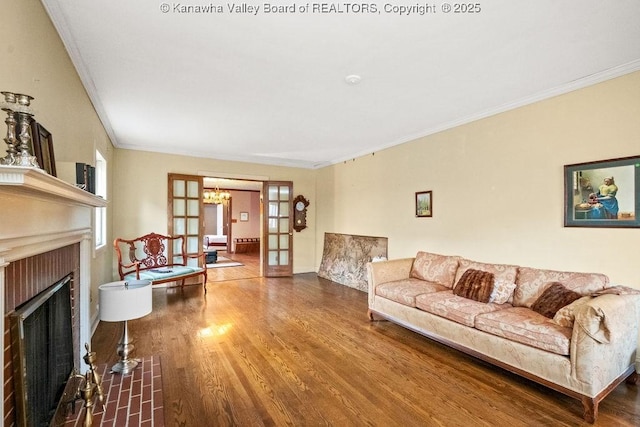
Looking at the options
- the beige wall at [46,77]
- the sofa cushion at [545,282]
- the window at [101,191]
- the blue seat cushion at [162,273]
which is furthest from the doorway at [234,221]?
the sofa cushion at [545,282]

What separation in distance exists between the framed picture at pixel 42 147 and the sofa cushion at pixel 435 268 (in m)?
3.71

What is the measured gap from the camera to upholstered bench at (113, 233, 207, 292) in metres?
4.57

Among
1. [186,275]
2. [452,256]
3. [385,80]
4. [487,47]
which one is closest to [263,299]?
[186,275]

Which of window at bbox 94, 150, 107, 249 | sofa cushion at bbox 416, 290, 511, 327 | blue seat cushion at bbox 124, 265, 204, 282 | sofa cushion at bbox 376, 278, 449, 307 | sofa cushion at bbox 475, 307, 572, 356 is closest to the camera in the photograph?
sofa cushion at bbox 475, 307, 572, 356

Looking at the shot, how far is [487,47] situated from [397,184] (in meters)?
2.76

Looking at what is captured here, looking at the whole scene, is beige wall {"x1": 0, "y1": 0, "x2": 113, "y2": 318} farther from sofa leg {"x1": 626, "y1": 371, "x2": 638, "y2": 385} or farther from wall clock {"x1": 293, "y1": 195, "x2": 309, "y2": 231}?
sofa leg {"x1": 626, "y1": 371, "x2": 638, "y2": 385}

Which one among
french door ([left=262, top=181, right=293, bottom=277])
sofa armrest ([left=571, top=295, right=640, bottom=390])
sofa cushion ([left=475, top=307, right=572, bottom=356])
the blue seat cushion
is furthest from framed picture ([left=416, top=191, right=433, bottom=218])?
the blue seat cushion

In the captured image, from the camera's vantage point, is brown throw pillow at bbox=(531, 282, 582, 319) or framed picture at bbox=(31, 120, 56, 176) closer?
framed picture at bbox=(31, 120, 56, 176)

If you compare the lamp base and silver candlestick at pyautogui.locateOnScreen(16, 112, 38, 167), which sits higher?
silver candlestick at pyautogui.locateOnScreen(16, 112, 38, 167)

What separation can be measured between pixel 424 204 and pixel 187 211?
426cm

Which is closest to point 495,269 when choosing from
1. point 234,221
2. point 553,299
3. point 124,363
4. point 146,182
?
point 553,299

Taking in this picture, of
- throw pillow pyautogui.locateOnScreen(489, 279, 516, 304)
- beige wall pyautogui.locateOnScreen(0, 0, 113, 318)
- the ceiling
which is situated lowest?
throw pillow pyautogui.locateOnScreen(489, 279, 516, 304)

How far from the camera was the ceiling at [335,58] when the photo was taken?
1.96 metres

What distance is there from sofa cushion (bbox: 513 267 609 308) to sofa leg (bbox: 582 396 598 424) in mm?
874
